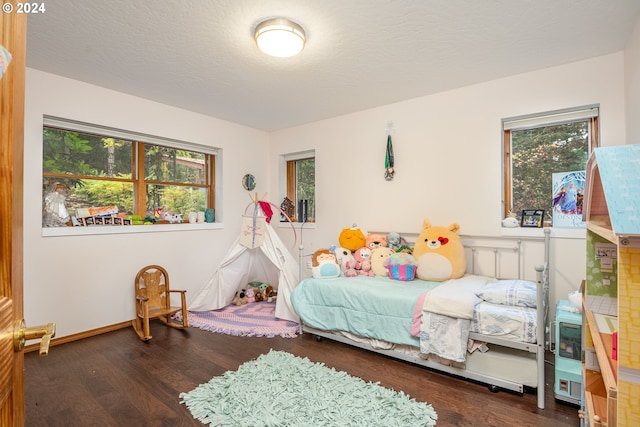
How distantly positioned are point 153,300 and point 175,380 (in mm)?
1298

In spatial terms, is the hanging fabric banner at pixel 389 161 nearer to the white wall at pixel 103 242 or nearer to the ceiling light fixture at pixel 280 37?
the ceiling light fixture at pixel 280 37

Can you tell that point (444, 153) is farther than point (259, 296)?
No

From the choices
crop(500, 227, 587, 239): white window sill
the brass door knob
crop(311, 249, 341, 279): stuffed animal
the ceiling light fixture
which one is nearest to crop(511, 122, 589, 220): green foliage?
crop(500, 227, 587, 239): white window sill

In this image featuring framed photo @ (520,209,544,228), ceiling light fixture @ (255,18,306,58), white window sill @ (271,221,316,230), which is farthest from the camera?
white window sill @ (271,221,316,230)

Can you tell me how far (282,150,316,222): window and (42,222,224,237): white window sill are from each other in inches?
43.1

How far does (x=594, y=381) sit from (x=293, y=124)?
402 centimetres

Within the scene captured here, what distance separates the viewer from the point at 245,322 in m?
3.40

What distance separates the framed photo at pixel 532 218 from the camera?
2.79m

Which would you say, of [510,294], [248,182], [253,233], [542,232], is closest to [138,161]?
[248,182]

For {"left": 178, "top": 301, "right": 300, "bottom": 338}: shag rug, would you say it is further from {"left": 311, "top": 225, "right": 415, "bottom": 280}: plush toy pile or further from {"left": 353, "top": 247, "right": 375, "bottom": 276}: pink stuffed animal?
{"left": 353, "top": 247, "right": 375, "bottom": 276}: pink stuffed animal

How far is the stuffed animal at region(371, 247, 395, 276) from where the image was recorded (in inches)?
125

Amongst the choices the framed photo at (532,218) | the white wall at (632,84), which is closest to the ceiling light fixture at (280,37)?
the white wall at (632,84)

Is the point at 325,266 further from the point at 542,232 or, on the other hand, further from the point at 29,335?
the point at 29,335

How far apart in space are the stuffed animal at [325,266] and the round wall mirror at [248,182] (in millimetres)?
1770
